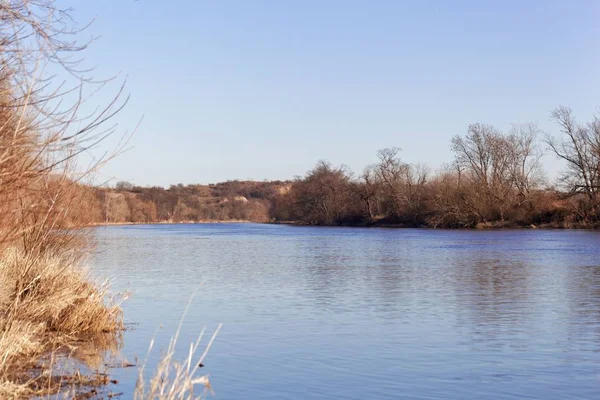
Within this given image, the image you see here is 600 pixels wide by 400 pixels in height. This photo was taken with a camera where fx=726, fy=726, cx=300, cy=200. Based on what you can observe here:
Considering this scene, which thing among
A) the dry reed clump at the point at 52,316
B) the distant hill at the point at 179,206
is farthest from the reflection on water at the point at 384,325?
the distant hill at the point at 179,206

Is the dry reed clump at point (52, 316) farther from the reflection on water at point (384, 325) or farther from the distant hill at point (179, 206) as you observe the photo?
the distant hill at point (179, 206)

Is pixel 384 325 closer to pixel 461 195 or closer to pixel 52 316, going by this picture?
pixel 52 316

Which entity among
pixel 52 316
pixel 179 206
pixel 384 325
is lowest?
pixel 384 325

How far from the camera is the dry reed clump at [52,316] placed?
8930 mm

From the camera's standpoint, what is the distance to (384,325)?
44.1 ft

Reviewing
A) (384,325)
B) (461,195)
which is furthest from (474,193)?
(384,325)

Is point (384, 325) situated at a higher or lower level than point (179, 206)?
lower

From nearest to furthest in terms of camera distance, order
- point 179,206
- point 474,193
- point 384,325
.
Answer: point 384,325
point 474,193
point 179,206

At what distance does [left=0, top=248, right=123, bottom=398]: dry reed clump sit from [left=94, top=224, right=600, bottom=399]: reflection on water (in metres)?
0.64

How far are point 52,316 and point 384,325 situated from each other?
585cm

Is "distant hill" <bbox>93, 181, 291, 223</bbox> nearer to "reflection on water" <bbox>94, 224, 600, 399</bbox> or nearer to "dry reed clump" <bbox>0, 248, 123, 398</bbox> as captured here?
"reflection on water" <bbox>94, 224, 600, 399</bbox>

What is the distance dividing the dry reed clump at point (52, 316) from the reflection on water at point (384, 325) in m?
0.64

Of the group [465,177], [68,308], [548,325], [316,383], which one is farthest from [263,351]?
[465,177]

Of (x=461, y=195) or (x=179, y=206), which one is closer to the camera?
(x=461, y=195)
